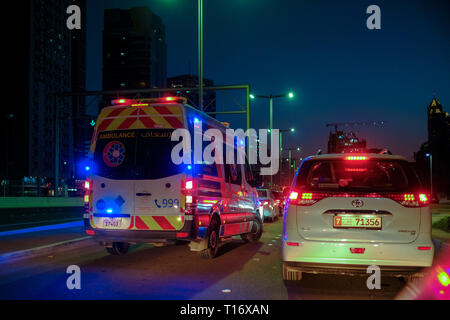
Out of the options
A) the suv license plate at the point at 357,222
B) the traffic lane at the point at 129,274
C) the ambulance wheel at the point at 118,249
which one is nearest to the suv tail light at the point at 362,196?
the suv license plate at the point at 357,222

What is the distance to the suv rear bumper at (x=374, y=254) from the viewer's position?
5.91m

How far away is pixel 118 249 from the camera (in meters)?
10.0

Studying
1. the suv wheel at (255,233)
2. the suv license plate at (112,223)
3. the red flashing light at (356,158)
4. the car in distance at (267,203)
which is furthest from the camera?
the car in distance at (267,203)

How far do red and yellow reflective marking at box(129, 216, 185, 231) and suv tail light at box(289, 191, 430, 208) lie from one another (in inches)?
102

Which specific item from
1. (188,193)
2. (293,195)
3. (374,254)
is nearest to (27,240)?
Result: (188,193)

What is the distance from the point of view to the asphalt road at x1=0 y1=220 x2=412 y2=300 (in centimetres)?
634

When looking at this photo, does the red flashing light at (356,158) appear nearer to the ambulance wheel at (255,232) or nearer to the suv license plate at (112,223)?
the suv license plate at (112,223)

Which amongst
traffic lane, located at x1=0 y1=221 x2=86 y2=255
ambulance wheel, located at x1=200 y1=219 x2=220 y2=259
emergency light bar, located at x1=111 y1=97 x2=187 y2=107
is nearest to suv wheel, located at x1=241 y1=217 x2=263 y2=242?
ambulance wheel, located at x1=200 y1=219 x2=220 y2=259

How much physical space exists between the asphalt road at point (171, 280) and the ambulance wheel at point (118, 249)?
0.48ft

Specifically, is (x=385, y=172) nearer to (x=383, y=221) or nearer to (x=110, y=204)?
(x=383, y=221)

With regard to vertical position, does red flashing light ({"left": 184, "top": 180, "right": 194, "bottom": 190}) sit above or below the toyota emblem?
above

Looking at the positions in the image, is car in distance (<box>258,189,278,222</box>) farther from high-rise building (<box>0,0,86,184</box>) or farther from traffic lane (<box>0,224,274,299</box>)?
high-rise building (<box>0,0,86,184</box>)
